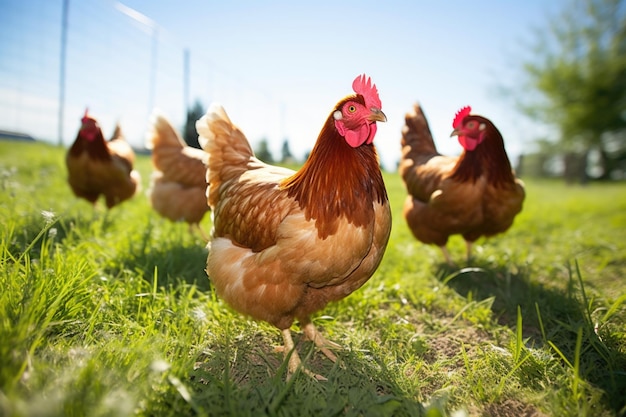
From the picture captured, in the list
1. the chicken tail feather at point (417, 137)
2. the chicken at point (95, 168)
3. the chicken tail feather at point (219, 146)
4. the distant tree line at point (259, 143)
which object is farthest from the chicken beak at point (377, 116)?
the distant tree line at point (259, 143)

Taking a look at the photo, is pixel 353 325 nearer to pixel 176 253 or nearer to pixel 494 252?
pixel 176 253

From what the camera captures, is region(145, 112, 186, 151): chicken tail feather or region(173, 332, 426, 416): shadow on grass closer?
region(173, 332, 426, 416): shadow on grass

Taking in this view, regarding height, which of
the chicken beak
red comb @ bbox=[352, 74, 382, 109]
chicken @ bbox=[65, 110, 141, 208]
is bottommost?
chicken @ bbox=[65, 110, 141, 208]

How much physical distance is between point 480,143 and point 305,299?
2600mm

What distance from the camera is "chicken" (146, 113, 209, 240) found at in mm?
4680

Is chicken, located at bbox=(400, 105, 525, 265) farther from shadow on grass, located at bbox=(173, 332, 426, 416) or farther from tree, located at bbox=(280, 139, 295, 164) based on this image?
tree, located at bbox=(280, 139, 295, 164)

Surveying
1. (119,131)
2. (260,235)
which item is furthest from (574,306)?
(119,131)

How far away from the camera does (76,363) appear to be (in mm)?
1464

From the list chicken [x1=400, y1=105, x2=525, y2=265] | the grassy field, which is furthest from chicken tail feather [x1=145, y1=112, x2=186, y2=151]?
chicken [x1=400, y1=105, x2=525, y2=265]

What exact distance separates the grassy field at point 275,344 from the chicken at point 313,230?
0.28 m

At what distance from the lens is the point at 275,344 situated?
7.61 ft

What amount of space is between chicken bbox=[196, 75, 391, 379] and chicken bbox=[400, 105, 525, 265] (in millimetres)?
1774

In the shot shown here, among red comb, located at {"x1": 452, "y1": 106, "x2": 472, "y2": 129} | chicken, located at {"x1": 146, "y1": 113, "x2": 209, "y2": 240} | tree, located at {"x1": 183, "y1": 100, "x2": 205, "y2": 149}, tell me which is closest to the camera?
red comb, located at {"x1": 452, "y1": 106, "x2": 472, "y2": 129}

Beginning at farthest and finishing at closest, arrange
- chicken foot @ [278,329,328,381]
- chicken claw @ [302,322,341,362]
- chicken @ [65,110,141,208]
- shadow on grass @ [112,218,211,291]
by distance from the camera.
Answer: chicken @ [65,110,141,208] < shadow on grass @ [112,218,211,291] < chicken claw @ [302,322,341,362] < chicken foot @ [278,329,328,381]
